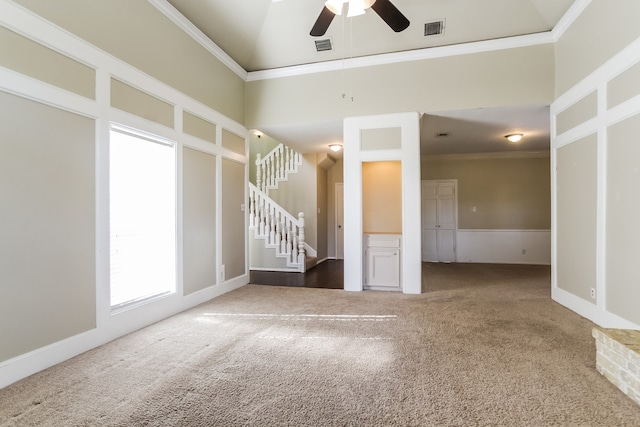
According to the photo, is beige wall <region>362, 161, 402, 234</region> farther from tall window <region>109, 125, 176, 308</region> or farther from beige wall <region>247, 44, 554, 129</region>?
tall window <region>109, 125, 176, 308</region>

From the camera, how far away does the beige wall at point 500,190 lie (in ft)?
23.2

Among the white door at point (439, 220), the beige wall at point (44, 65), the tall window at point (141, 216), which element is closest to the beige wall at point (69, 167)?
the beige wall at point (44, 65)

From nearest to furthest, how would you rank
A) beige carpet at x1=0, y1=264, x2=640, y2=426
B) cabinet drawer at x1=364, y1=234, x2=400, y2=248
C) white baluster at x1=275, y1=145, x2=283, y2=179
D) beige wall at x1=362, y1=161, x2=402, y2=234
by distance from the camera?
beige carpet at x1=0, y1=264, x2=640, y2=426
cabinet drawer at x1=364, y1=234, x2=400, y2=248
beige wall at x1=362, y1=161, x2=402, y2=234
white baluster at x1=275, y1=145, x2=283, y2=179

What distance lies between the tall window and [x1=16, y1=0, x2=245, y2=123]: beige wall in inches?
30.7

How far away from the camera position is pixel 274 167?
7.94 meters

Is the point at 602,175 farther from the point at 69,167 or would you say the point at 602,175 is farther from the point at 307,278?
the point at 69,167

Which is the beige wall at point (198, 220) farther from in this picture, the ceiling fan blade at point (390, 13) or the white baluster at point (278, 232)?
the ceiling fan blade at point (390, 13)

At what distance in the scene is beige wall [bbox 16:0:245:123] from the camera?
244cm

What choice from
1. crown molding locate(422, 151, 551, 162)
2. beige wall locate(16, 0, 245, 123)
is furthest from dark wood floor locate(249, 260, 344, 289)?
crown molding locate(422, 151, 551, 162)

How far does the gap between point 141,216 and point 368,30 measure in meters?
3.73

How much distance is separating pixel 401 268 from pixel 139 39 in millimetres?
4352

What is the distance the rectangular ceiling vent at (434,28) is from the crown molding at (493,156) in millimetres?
3887

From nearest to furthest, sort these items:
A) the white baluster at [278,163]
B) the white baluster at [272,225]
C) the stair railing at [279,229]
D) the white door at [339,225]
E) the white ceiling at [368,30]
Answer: the white ceiling at [368,30], the stair railing at [279,229], the white baluster at [272,225], the white baluster at [278,163], the white door at [339,225]

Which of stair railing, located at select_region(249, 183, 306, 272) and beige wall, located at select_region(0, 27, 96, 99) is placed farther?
stair railing, located at select_region(249, 183, 306, 272)
